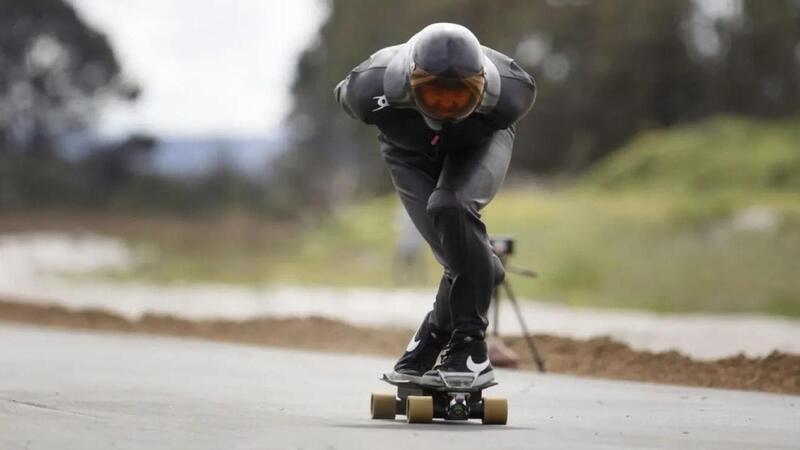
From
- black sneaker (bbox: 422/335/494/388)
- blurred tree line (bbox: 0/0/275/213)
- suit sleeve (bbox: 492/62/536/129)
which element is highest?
blurred tree line (bbox: 0/0/275/213)

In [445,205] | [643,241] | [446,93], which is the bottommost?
[445,205]

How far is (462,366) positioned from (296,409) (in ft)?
5.43

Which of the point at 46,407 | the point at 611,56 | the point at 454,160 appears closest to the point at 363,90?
the point at 454,160

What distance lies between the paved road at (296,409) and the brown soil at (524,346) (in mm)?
1446

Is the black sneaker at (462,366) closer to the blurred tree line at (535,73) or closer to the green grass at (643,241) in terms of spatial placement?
the green grass at (643,241)

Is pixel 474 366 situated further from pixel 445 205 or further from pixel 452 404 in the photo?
pixel 445 205

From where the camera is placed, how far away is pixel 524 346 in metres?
18.9

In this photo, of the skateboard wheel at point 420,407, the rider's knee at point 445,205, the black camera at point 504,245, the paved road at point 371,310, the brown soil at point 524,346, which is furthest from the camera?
the paved road at point 371,310

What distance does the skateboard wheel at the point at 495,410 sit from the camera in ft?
31.5

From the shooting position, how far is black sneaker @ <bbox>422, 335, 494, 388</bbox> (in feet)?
30.9

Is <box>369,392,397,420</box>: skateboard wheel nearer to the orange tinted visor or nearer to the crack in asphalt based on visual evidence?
the crack in asphalt

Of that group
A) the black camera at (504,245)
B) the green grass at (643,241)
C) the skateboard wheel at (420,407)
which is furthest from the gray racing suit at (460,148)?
the green grass at (643,241)

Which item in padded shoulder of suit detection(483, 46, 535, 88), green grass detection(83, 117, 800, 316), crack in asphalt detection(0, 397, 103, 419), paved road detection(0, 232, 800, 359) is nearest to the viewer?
padded shoulder of suit detection(483, 46, 535, 88)

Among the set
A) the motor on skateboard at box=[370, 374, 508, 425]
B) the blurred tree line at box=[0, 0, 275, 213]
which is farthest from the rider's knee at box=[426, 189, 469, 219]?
the blurred tree line at box=[0, 0, 275, 213]
